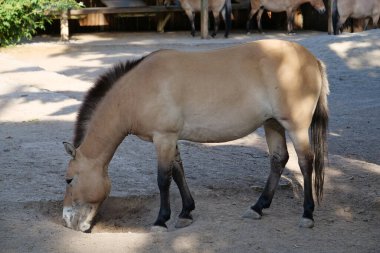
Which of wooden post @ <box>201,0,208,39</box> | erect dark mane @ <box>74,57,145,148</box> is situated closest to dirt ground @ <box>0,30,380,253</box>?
erect dark mane @ <box>74,57,145,148</box>

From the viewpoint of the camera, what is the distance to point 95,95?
564 centimetres

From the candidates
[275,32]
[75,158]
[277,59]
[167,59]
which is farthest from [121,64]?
[275,32]

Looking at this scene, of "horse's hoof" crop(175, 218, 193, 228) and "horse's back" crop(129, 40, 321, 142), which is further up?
"horse's back" crop(129, 40, 321, 142)

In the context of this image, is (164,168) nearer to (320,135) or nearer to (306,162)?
(306,162)

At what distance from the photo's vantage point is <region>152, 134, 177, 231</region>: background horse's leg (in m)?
5.43

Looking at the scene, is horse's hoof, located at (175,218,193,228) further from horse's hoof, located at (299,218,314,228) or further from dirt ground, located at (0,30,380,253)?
horse's hoof, located at (299,218,314,228)

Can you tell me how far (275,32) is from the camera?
2189 centimetres

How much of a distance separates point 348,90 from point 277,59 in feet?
22.3

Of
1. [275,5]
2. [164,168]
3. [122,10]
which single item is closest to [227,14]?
[275,5]

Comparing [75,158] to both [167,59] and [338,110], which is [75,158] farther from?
[338,110]

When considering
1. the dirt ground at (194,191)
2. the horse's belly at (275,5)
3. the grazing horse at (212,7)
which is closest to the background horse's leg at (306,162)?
the dirt ground at (194,191)

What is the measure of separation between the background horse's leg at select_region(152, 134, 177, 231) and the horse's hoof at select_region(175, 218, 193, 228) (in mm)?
86

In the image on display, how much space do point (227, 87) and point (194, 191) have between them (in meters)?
1.14

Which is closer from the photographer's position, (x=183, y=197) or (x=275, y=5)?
(x=183, y=197)
